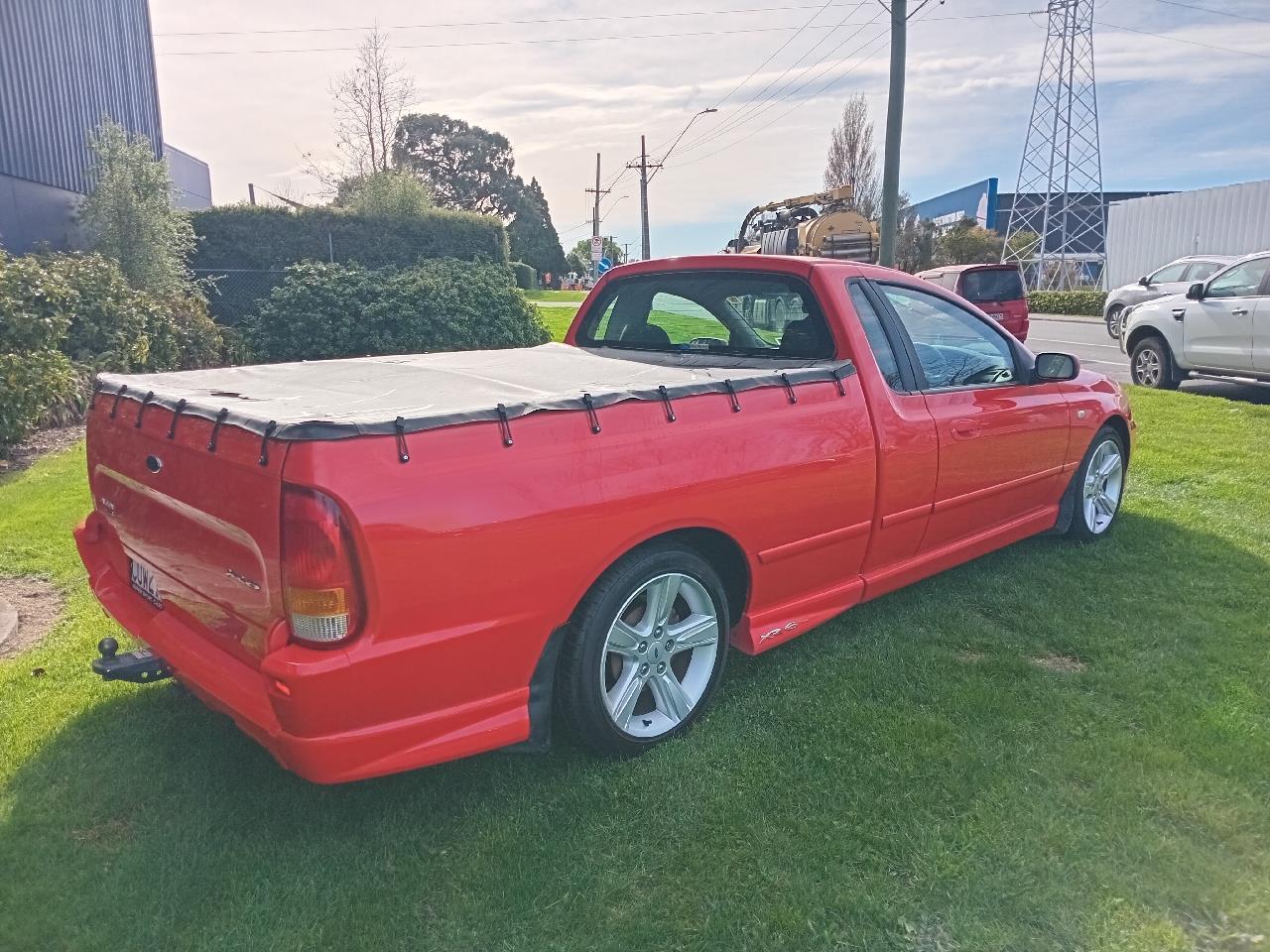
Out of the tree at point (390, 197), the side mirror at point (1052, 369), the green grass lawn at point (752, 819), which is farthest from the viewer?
the tree at point (390, 197)

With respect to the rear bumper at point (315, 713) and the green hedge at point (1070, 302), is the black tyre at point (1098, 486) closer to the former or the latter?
the rear bumper at point (315, 713)

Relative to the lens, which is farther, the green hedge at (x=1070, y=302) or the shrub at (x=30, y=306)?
the green hedge at (x=1070, y=302)

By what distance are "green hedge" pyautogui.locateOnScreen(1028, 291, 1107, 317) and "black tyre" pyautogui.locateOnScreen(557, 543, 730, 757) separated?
101 ft

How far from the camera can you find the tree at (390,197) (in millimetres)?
17375

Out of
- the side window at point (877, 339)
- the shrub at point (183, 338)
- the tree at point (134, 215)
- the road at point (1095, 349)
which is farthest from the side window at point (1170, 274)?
the tree at point (134, 215)

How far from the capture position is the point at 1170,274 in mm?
18094

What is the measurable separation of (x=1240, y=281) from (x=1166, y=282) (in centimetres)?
937

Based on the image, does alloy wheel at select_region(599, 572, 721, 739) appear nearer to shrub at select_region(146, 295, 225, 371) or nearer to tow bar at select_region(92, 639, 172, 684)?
tow bar at select_region(92, 639, 172, 684)

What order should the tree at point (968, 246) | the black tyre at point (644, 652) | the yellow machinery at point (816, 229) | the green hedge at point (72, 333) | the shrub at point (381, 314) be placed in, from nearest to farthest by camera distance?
the black tyre at point (644, 652), the green hedge at point (72, 333), the shrub at point (381, 314), the yellow machinery at point (816, 229), the tree at point (968, 246)

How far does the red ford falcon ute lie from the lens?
227 centimetres

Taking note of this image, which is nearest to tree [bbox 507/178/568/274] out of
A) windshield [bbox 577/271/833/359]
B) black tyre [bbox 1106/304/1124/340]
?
black tyre [bbox 1106/304/1124/340]

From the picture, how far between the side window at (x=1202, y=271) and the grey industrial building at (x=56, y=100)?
18855 mm

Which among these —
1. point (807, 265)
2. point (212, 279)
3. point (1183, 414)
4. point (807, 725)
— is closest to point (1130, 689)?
point (807, 725)

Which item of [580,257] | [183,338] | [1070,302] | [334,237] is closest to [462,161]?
[580,257]
